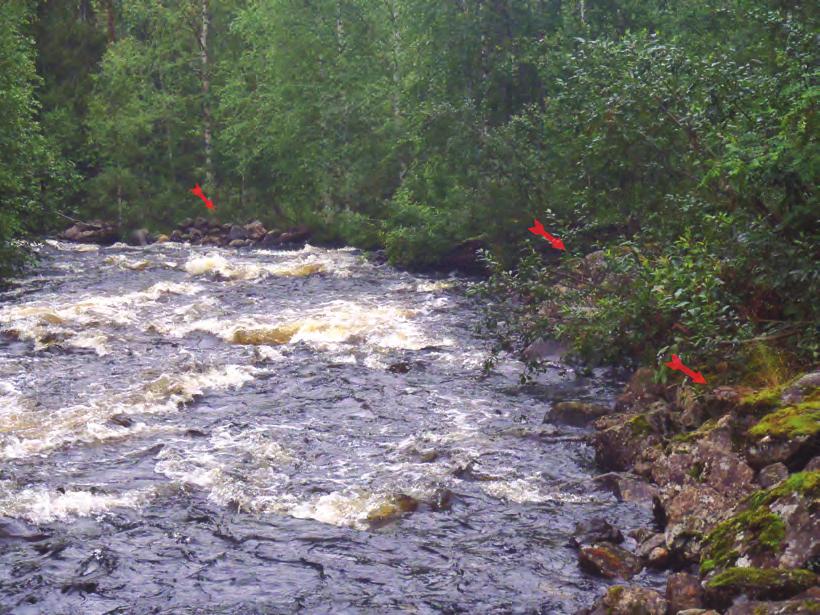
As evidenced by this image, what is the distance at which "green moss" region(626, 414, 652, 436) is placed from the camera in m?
12.0

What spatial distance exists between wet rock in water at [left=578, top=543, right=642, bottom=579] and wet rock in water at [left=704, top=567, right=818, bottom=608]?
1.42 m

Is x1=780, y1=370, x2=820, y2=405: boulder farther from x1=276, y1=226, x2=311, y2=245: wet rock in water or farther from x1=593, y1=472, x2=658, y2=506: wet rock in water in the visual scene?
x1=276, y1=226, x2=311, y2=245: wet rock in water

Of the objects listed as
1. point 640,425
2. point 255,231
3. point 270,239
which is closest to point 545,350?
point 640,425

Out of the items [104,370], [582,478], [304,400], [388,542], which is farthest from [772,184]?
[104,370]

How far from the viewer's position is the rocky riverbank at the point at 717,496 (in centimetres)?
731

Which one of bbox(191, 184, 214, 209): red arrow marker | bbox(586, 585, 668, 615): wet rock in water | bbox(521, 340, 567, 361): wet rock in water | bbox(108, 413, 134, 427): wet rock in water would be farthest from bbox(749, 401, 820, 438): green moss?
bbox(191, 184, 214, 209): red arrow marker

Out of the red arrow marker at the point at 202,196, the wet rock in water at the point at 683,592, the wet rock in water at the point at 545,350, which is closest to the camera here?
the wet rock in water at the point at 683,592

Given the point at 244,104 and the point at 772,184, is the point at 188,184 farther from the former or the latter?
the point at 772,184

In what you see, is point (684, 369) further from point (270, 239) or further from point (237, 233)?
point (237, 233)

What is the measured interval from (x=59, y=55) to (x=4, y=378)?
115 ft

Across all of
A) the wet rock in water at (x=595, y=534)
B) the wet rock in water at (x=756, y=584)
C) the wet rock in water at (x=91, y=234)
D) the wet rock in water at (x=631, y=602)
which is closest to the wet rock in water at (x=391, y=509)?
the wet rock in water at (x=595, y=534)

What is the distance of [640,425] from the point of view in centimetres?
1212

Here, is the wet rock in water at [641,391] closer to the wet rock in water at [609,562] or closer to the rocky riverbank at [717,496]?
the rocky riverbank at [717,496]

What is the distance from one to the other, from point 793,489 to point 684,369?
14.4ft
